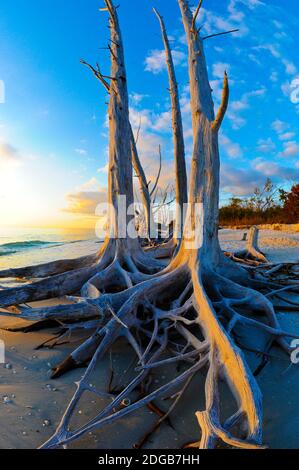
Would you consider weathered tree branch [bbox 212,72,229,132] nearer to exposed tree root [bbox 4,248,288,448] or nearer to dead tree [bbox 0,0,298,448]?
dead tree [bbox 0,0,298,448]

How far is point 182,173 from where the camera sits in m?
8.98

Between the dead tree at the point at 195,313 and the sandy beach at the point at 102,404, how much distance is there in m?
0.12

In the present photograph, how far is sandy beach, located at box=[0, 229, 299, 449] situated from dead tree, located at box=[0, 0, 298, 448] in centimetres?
12

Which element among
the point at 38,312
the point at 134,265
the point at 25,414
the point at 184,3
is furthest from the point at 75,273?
the point at 184,3

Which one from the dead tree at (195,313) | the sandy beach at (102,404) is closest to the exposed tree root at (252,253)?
the dead tree at (195,313)

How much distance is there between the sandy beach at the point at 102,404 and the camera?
1.70m

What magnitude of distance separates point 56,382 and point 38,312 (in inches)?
25.6

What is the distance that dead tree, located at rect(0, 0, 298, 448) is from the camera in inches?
62.8

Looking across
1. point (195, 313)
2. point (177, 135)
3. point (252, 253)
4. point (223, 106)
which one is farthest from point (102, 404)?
point (177, 135)

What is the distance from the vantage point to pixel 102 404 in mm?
1986

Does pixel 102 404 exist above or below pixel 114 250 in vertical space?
below

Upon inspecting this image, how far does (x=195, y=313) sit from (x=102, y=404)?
4.52ft

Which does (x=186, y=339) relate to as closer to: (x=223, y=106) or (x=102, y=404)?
(x=102, y=404)

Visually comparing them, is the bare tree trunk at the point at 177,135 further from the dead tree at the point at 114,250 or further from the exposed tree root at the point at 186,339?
the exposed tree root at the point at 186,339
